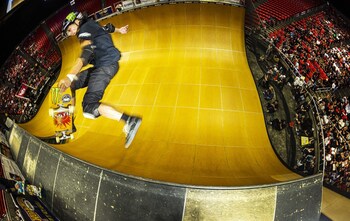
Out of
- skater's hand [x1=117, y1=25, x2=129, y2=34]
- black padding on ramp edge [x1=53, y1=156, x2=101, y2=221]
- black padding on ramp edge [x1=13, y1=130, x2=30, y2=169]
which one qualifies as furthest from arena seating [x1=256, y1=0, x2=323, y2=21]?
black padding on ramp edge [x1=13, y1=130, x2=30, y2=169]

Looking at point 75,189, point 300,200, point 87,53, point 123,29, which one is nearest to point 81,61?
point 87,53

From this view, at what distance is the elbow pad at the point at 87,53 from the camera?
2754 millimetres

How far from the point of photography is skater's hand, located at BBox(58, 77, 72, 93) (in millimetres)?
2826

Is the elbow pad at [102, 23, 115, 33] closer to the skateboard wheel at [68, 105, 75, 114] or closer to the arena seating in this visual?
the skateboard wheel at [68, 105, 75, 114]

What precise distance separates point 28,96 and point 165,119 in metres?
2.15

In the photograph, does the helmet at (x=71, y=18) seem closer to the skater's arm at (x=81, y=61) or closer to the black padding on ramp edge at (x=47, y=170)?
the skater's arm at (x=81, y=61)

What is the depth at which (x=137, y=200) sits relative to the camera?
2.57m

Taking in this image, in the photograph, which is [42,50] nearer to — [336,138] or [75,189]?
[75,189]

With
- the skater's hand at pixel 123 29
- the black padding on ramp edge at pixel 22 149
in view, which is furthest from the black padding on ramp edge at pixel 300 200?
the black padding on ramp edge at pixel 22 149

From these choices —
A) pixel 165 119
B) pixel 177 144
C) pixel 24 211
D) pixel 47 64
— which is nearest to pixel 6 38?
pixel 47 64

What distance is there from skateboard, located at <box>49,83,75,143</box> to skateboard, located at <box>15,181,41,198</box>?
0.99 m

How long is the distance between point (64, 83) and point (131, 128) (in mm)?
1029

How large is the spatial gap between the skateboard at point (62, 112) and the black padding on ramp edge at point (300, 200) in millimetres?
2659

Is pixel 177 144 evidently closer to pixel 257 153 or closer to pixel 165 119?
pixel 165 119
